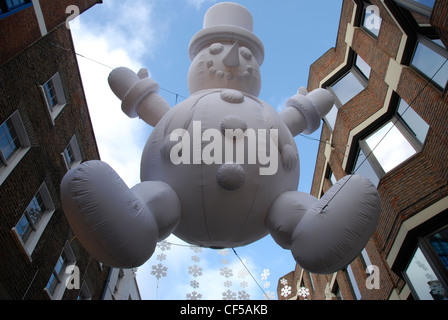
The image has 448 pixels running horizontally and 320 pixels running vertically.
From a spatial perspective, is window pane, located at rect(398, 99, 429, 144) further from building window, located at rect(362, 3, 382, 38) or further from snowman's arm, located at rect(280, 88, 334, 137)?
snowman's arm, located at rect(280, 88, 334, 137)

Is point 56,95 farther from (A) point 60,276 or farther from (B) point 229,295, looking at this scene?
(B) point 229,295

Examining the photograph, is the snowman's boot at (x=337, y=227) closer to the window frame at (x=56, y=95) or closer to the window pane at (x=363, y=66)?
the window pane at (x=363, y=66)

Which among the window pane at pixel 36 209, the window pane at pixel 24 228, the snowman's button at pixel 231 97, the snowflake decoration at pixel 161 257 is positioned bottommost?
the snowflake decoration at pixel 161 257

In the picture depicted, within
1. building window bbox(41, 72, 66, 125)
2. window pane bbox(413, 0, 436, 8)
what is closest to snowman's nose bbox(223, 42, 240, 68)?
window pane bbox(413, 0, 436, 8)

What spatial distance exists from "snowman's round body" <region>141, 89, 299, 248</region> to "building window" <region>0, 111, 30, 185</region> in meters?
4.25

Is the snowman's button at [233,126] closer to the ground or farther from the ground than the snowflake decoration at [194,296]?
farther from the ground

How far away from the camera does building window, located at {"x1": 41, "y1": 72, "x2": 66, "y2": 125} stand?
26.7 feet

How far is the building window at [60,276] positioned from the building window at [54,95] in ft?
10.5

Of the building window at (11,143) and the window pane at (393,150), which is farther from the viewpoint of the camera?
the window pane at (393,150)

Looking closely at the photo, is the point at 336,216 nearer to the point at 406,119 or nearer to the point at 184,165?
the point at 184,165

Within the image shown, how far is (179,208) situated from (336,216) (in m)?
1.37

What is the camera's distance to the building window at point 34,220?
687 centimetres

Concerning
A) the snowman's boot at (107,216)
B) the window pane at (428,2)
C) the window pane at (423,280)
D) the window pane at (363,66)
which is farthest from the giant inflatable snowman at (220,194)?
the window pane at (363,66)

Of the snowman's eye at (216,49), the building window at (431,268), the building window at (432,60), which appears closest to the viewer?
the snowman's eye at (216,49)
